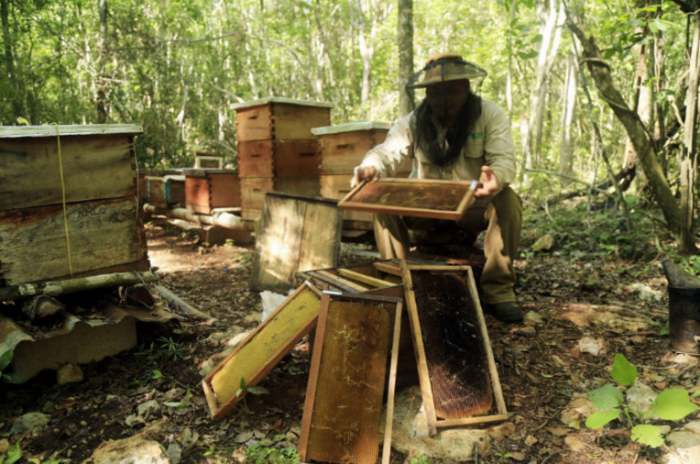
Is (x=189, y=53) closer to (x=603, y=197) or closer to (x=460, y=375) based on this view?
(x=603, y=197)

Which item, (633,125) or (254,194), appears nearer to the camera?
(633,125)

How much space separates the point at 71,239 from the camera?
2.54m

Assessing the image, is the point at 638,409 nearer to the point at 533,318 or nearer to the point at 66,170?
the point at 533,318

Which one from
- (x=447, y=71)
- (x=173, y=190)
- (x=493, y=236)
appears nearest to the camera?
(x=447, y=71)

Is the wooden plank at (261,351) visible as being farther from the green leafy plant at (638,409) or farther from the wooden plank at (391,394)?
the green leafy plant at (638,409)

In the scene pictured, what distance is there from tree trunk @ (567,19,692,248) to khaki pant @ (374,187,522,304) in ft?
5.49

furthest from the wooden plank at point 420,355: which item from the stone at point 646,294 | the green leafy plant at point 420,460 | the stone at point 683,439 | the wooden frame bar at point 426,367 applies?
the stone at point 646,294

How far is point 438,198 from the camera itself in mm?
2479

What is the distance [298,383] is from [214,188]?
13.9ft

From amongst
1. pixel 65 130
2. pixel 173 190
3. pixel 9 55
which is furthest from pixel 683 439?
pixel 9 55

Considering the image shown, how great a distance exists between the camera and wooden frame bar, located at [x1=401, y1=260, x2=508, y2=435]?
1.94 metres

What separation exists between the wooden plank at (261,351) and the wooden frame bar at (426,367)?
18.5 inches

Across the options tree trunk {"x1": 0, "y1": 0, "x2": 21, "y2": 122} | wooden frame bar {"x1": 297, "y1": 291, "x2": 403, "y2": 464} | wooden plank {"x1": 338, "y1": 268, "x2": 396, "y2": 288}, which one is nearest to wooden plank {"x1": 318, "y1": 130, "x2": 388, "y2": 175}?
wooden plank {"x1": 338, "y1": 268, "x2": 396, "y2": 288}

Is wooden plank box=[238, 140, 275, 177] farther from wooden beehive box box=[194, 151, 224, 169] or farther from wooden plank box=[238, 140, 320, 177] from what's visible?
wooden beehive box box=[194, 151, 224, 169]
